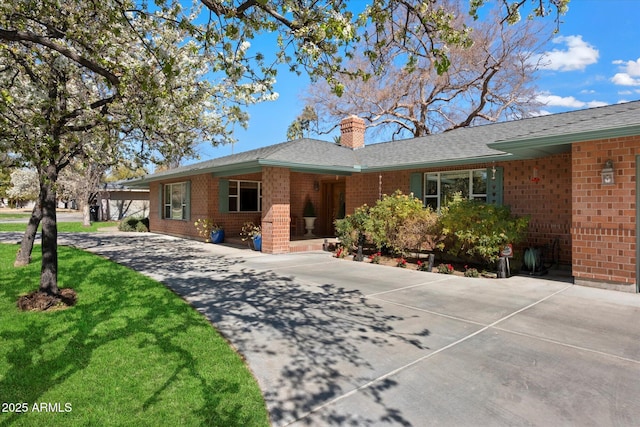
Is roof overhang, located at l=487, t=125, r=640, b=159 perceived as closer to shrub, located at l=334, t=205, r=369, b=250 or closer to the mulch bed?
shrub, located at l=334, t=205, r=369, b=250

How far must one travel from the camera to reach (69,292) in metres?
6.02

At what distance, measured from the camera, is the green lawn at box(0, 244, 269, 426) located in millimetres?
2729

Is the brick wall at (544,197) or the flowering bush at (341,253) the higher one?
the brick wall at (544,197)

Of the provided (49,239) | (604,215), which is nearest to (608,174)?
(604,215)

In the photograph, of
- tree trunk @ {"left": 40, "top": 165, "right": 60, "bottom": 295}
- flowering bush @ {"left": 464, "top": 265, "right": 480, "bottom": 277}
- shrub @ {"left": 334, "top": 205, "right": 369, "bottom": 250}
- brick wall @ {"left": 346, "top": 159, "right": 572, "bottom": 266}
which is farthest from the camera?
shrub @ {"left": 334, "top": 205, "right": 369, "bottom": 250}

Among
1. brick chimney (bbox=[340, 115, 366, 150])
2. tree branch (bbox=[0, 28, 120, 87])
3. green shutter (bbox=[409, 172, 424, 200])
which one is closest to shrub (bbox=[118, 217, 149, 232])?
brick chimney (bbox=[340, 115, 366, 150])

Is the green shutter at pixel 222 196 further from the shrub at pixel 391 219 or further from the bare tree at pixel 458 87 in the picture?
the bare tree at pixel 458 87

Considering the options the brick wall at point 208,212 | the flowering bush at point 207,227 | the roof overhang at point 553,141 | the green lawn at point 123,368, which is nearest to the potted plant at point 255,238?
the brick wall at point 208,212

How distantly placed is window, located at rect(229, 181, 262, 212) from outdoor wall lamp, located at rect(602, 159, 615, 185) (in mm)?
12743

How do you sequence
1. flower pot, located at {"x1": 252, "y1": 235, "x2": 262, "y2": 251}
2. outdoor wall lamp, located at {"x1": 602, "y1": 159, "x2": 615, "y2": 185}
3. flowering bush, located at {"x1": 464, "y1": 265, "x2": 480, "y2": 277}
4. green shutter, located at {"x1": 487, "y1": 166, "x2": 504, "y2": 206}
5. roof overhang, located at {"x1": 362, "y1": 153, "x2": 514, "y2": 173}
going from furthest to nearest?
flower pot, located at {"x1": 252, "y1": 235, "x2": 262, "y2": 251} < green shutter, located at {"x1": 487, "y1": 166, "x2": 504, "y2": 206} < roof overhang, located at {"x1": 362, "y1": 153, "x2": 514, "y2": 173} < flowering bush, located at {"x1": 464, "y1": 265, "x2": 480, "y2": 277} < outdoor wall lamp, located at {"x1": 602, "y1": 159, "x2": 615, "y2": 185}

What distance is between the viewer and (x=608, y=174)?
6.86 meters

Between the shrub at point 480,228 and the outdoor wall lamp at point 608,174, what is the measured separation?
179 centimetres

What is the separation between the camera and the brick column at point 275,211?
11.8m

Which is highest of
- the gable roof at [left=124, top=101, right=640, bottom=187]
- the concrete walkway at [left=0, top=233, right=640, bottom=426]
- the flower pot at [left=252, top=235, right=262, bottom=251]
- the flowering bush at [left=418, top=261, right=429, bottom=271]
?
the gable roof at [left=124, top=101, right=640, bottom=187]
